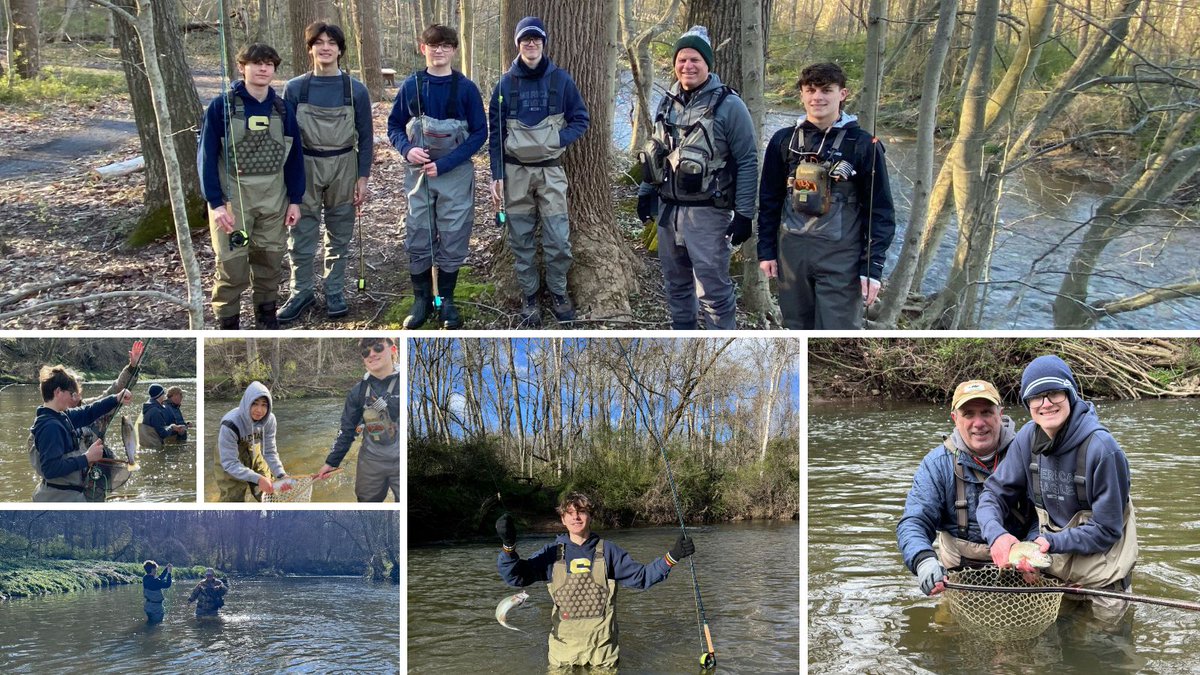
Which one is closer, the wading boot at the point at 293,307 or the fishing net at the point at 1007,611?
the fishing net at the point at 1007,611

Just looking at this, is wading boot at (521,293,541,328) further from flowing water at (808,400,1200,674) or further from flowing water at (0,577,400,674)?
flowing water at (0,577,400,674)

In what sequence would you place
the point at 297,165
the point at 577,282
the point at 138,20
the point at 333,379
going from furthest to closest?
the point at 577,282
the point at 297,165
the point at 138,20
the point at 333,379

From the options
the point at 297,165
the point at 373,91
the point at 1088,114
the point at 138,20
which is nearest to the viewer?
the point at 138,20

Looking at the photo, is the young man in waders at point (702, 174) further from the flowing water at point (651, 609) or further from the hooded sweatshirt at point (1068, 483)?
the hooded sweatshirt at point (1068, 483)

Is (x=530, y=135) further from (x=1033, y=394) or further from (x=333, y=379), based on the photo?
(x=1033, y=394)

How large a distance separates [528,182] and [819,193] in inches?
69.4

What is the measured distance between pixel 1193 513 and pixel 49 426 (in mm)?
5870

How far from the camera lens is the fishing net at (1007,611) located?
389cm

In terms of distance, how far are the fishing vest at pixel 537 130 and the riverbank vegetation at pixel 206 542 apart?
105 inches

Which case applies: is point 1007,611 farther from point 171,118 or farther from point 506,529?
point 171,118

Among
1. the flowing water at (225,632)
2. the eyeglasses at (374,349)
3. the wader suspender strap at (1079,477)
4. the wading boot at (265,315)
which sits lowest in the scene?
the flowing water at (225,632)

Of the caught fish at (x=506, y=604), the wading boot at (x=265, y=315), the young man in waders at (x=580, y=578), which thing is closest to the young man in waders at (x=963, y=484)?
the young man in waders at (x=580, y=578)

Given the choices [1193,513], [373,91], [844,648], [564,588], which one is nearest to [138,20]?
[564,588]

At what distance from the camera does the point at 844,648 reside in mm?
4043
